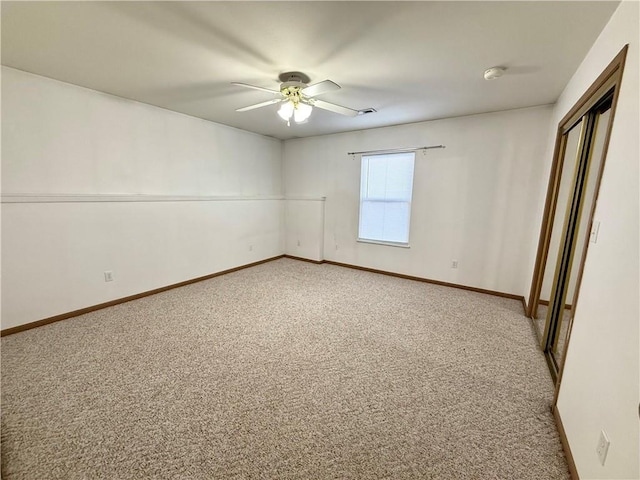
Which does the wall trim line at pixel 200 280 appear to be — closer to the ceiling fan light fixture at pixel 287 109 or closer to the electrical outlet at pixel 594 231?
the electrical outlet at pixel 594 231

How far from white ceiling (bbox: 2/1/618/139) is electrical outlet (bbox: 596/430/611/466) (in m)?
2.08

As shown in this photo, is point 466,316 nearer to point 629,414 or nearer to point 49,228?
point 629,414

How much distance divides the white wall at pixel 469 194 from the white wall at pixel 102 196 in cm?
226

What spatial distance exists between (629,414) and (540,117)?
10.8 feet

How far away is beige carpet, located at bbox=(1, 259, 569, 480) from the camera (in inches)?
52.3

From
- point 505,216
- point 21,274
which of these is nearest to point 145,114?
point 21,274

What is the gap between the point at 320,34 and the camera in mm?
1744

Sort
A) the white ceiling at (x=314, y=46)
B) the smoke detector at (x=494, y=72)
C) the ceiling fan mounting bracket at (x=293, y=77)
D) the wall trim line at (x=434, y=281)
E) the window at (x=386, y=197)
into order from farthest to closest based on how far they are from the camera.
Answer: the window at (x=386, y=197), the wall trim line at (x=434, y=281), the ceiling fan mounting bracket at (x=293, y=77), the smoke detector at (x=494, y=72), the white ceiling at (x=314, y=46)

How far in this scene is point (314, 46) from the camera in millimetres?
1882

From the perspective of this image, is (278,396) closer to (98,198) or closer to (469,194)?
(98,198)

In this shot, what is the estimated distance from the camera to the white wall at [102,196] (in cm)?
244

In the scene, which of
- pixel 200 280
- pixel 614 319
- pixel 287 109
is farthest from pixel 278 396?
pixel 200 280

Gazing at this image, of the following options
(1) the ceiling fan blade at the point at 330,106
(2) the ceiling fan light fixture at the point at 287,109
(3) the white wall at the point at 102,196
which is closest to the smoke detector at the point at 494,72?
(1) the ceiling fan blade at the point at 330,106

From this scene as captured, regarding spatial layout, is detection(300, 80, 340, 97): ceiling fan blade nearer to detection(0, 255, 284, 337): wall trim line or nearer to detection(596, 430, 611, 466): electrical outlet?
detection(596, 430, 611, 466): electrical outlet
